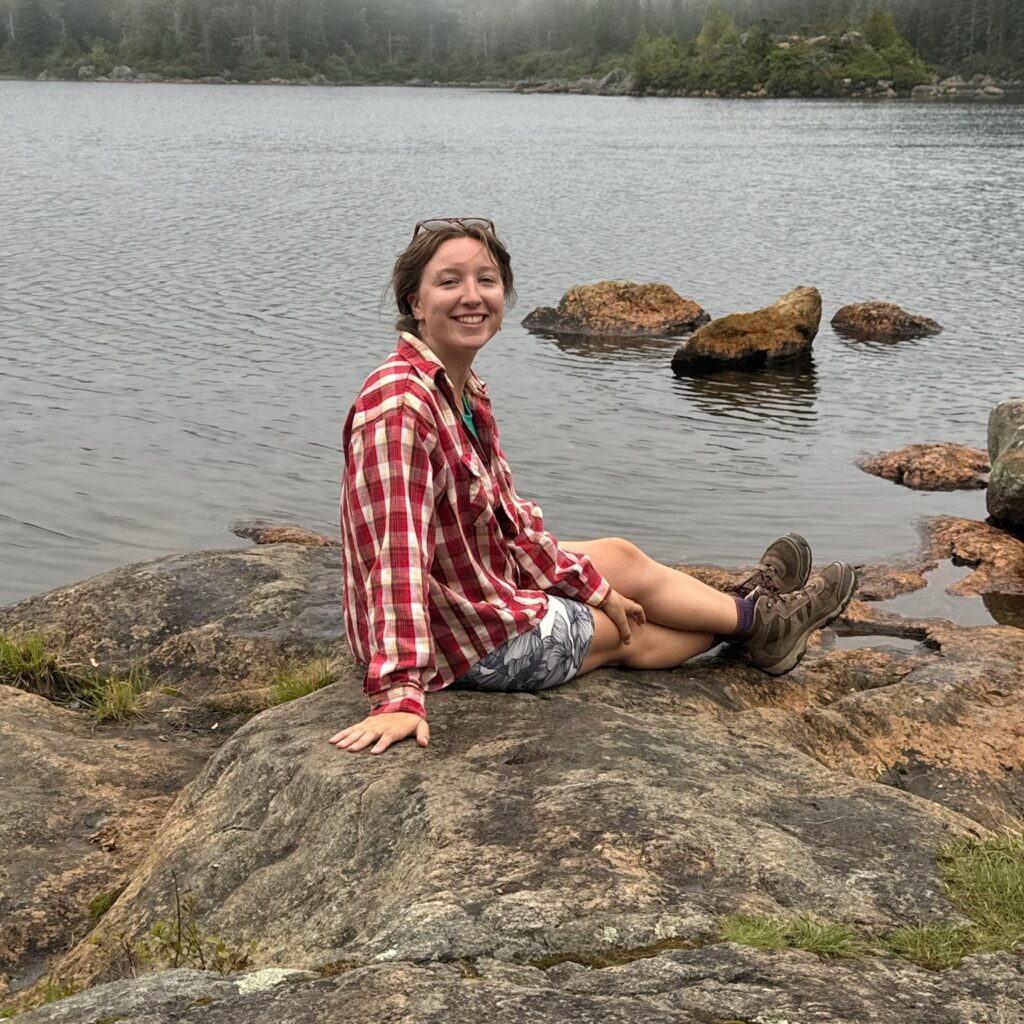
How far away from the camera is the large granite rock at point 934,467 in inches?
614

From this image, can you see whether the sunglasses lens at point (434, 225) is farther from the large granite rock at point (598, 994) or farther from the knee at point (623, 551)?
the large granite rock at point (598, 994)

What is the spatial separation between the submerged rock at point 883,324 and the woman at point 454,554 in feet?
67.9

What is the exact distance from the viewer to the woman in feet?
15.1

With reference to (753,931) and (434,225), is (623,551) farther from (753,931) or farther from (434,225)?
(753,931)

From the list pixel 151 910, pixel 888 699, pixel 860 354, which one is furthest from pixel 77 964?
pixel 860 354

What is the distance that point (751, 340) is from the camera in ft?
73.9

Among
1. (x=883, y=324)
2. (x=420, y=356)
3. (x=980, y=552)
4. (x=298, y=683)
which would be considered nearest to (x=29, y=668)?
(x=298, y=683)

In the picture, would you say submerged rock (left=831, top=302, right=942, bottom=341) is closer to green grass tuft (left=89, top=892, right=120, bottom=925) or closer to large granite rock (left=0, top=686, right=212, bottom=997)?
large granite rock (left=0, top=686, right=212, bottom=997)

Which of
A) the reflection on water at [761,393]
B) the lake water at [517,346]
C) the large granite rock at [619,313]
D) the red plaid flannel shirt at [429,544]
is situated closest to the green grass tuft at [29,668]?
the red plaid flannel shirt at [429,544]

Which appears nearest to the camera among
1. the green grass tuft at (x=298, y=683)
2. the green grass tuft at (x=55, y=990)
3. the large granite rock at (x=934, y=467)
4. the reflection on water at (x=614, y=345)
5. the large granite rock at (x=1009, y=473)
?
the green grass tuft at (x=55, y=990)

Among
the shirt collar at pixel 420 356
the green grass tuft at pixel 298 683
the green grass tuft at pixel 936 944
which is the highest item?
the shirt collar at pixel 420 356

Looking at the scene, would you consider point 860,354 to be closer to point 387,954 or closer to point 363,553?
point 363,553

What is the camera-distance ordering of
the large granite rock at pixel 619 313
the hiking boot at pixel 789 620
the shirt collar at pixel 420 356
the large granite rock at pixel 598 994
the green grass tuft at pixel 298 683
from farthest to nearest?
the large granite rock at pixel 619 313, the hiking boot at pixel 789 620, the green grass tuft at pixel 298 683, the shirt collar at pixel 420 356, the large granite rock at pixel 598 994

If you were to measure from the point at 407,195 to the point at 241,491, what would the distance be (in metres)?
37.3
